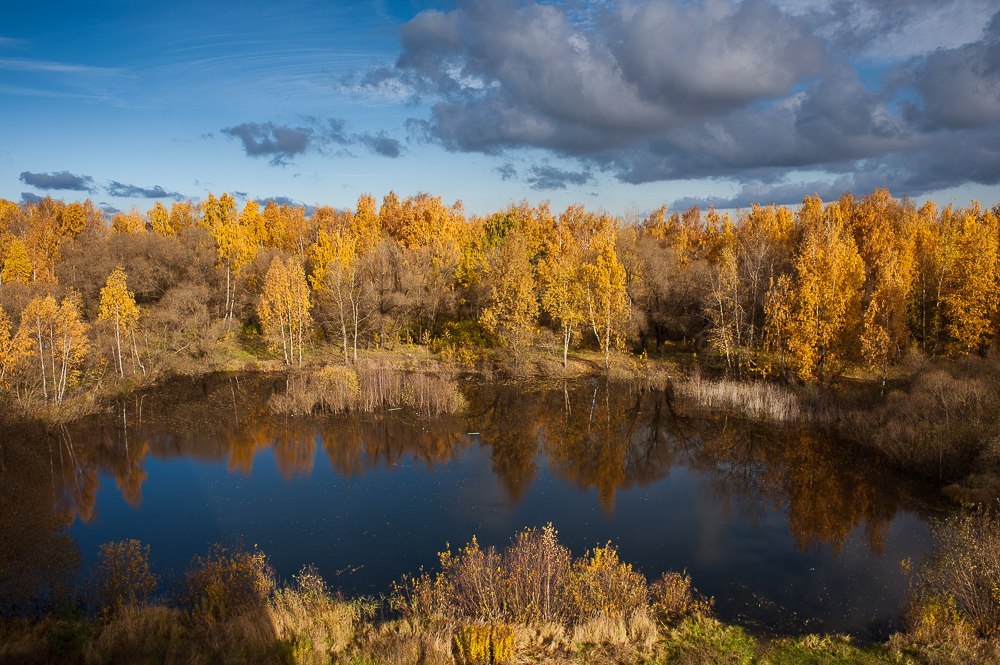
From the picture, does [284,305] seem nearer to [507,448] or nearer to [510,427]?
[510,427]

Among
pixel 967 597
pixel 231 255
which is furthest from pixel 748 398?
pixel 231 255

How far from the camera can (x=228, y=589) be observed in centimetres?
1274

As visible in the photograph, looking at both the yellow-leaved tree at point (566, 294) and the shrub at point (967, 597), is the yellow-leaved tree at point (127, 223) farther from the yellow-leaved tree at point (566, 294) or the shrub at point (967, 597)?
the shrub at point (967, 597)

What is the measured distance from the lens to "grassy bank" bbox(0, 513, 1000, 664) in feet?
35.5

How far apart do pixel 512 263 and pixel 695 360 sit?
48.6 feet

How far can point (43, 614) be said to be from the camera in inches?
505

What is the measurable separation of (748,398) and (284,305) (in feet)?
98.6

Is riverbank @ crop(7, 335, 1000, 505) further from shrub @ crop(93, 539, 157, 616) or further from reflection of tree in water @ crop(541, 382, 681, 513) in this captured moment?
shrub @ crop(93, 539, 157, 616)

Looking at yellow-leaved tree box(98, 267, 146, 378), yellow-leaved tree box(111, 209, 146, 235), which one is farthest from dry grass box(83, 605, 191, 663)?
yellow-leaved tree box(111, 209, 146, 235)

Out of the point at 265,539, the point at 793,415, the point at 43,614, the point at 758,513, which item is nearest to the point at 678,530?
the point at 758,513

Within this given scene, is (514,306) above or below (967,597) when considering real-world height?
above

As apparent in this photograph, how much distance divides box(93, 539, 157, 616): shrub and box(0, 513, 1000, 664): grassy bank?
0.05 m

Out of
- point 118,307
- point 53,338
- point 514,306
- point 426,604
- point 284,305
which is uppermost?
point 118,307

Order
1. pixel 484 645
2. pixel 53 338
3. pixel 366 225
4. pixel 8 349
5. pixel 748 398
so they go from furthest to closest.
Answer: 1. pixel 366 225
2. pixel 748 398
3. pixel 53 338
4. pixel 8 349
5. pixel 484 645
